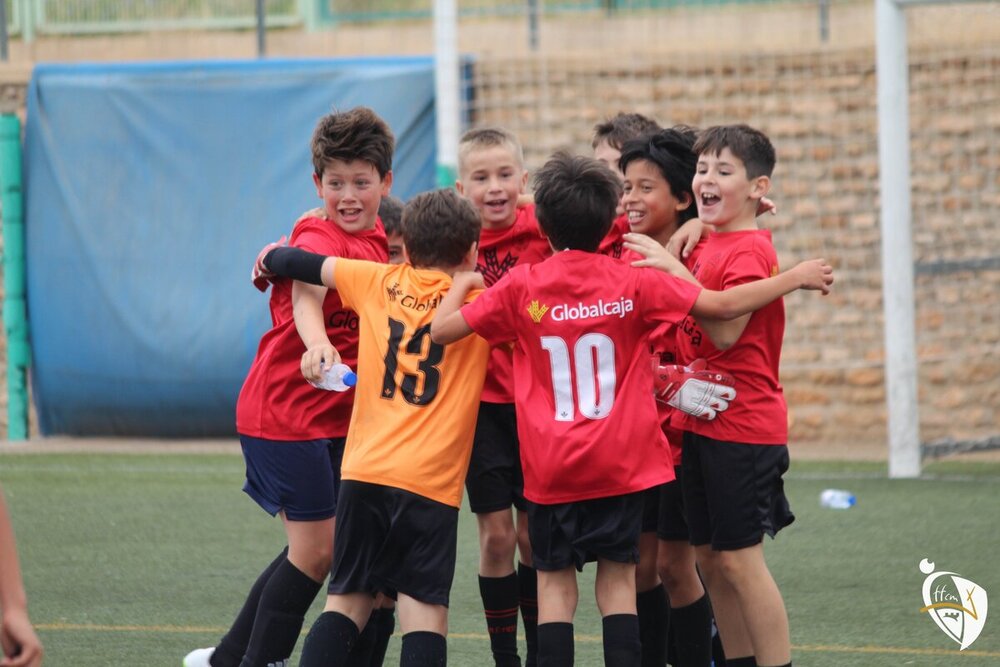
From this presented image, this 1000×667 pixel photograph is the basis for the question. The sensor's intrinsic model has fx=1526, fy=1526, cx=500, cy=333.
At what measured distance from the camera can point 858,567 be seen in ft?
20.7

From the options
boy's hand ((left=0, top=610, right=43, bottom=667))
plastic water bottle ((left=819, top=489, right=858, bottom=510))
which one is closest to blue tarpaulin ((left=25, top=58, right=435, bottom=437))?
plastic water bottle ((left=819, top=489, right=858, bottom=510))

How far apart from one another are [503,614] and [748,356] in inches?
42.7


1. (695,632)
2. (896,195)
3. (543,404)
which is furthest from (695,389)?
(896,195)

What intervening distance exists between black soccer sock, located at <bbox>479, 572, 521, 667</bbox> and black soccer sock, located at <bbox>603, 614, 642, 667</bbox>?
0.65m

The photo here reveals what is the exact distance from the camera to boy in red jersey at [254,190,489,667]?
387 centimetres

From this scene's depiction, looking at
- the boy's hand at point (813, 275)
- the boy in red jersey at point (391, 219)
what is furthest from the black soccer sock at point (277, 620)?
the boy's hand at point (813, 275)

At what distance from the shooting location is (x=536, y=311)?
12.5ft

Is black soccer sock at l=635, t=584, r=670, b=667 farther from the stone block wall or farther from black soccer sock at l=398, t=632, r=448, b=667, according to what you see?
the stone block wall

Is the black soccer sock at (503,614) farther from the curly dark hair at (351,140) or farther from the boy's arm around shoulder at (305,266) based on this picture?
the curly dark hair at (351,140)

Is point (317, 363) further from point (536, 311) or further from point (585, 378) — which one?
point (585, 378)

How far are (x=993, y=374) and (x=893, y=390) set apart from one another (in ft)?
6.00

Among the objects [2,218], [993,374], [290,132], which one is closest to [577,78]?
[290,132]

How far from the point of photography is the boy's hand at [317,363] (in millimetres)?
3854

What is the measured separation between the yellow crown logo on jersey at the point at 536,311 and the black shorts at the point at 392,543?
0.54 m
